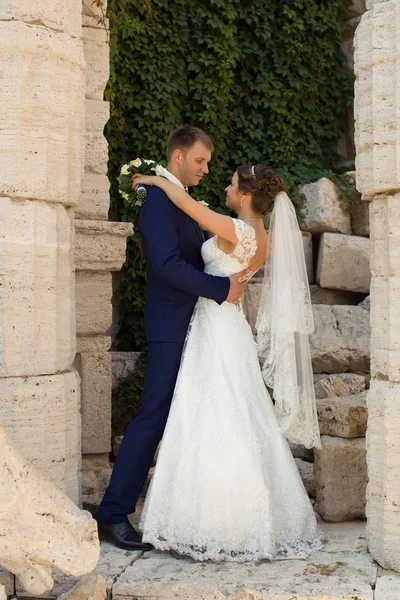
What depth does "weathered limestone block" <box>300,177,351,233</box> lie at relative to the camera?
8.07 m

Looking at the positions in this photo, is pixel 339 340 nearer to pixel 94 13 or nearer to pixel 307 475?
pixel 307 475

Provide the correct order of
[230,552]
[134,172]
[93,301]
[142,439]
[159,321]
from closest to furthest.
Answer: [230,552] → [142,439] → [159,321] → [134,172] → [93,301]

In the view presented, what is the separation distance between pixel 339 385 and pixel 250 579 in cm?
242

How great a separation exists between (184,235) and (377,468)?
A: 5.47 ft

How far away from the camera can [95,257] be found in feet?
18.7

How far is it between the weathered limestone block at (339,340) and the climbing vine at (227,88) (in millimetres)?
1419

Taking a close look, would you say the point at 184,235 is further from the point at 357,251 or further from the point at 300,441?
the point at 357,251

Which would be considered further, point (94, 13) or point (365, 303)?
point (365, 303)

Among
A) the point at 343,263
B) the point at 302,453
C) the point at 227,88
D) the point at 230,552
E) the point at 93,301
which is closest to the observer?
the point at 230,552

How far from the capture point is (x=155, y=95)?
26.1 ft

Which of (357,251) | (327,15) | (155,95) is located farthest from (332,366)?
(327,15)

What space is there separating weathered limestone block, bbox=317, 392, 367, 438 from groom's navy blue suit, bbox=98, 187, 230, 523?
1.11 meters

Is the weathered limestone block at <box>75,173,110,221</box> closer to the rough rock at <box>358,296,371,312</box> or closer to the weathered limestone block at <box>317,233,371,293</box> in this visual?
the weathered limestone block at <box>317,233,371,293</box>

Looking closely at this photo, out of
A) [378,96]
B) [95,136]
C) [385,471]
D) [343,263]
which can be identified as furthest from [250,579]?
[343,263]
